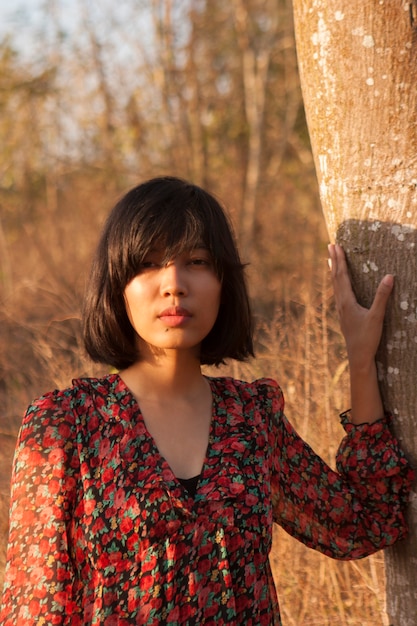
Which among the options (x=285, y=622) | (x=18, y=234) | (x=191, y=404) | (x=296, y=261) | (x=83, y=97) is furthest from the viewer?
(x=18, y=234)

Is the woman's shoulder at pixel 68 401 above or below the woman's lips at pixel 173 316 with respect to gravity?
below

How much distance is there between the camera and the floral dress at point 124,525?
1.73 meters

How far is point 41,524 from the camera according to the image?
1718mm

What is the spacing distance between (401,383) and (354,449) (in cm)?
21

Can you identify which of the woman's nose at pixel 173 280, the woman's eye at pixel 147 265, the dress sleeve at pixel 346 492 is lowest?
the dress sleeve at pixel 346 492

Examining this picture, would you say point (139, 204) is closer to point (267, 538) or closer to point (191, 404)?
point (191, 404)

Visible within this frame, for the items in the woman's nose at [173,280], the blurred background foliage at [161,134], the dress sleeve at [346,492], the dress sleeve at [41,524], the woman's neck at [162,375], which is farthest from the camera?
Result: the blurred background foliage at [161,134]

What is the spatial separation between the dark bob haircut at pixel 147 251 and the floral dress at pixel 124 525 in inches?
5.0

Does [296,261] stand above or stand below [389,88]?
below

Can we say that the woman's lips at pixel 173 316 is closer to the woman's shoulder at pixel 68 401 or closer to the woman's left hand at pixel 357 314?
the woman's shoulder at pixel 68 401

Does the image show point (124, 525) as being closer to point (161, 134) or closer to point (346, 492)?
point (346, 492)

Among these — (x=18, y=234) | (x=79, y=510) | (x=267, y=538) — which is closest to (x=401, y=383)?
(x=267, y=538)

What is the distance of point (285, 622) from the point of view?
3508 mm

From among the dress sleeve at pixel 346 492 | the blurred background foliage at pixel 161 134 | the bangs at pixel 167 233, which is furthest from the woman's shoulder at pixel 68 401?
the blurred background foliage at pixel 161 134
